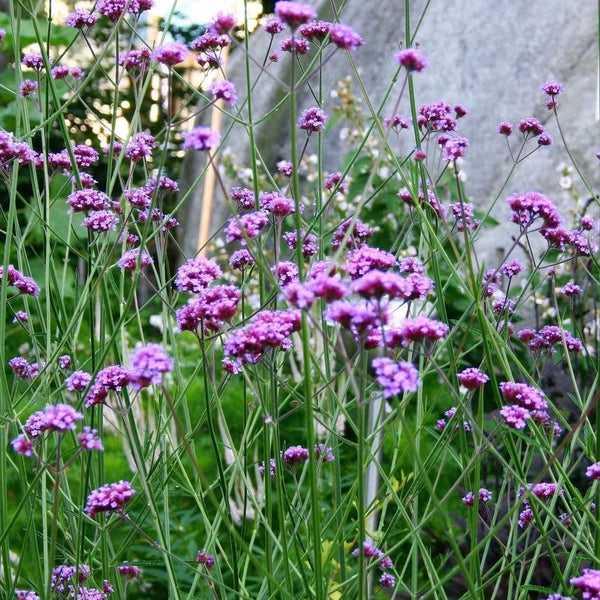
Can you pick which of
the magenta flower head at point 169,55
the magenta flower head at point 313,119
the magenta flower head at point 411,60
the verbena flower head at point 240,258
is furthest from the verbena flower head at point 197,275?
the magenta flower head at point 313,119

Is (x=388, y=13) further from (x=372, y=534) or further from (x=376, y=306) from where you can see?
(x=376, y=306)

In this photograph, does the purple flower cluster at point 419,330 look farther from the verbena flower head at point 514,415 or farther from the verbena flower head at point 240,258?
the verbena flower head at point 240,258

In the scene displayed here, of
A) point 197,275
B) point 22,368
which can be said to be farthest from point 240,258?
point 22,368

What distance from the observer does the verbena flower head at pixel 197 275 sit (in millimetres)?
1299

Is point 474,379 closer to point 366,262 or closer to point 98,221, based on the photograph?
point 366,262

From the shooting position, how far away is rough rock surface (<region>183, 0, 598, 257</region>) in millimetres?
4820

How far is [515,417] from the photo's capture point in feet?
3.85

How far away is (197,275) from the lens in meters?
1.32

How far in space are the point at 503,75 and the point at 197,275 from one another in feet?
13.9

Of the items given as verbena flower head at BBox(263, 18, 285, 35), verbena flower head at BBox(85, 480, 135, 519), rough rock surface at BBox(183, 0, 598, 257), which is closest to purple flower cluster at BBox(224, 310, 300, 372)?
verbena flower head at BBox(85, 480, 135, 519)

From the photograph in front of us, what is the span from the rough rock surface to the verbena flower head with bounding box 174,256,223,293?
12.0 feet

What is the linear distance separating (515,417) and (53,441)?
105 inches

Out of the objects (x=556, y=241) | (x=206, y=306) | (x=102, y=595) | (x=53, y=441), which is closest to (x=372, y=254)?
(x=206, y=306)

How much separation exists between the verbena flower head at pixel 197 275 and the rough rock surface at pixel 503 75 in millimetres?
3642
